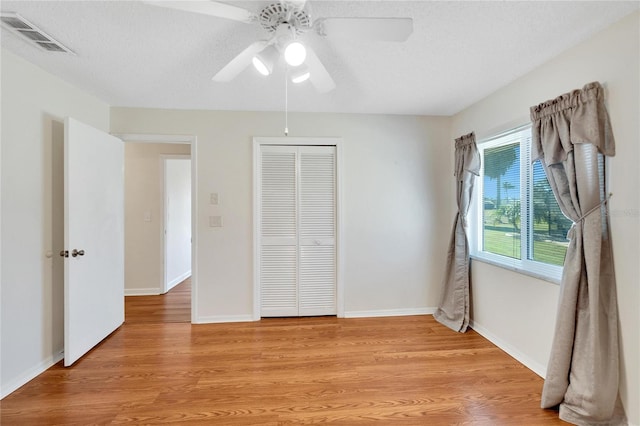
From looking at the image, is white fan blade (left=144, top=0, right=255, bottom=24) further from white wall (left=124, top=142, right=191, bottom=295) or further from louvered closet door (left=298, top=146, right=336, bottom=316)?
white wall (left=124, top=142, right=191, bottom=295)

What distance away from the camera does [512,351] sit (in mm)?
2400

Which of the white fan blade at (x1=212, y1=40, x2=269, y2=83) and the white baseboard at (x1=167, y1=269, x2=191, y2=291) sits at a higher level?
the white fan blade at (x1=212, y1=40, x2=269, y2=83)

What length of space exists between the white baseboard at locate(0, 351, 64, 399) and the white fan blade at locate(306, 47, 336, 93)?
2851 mm

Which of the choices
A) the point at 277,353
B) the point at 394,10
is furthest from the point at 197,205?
the point at 394,10

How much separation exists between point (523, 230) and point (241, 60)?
99.7 inches

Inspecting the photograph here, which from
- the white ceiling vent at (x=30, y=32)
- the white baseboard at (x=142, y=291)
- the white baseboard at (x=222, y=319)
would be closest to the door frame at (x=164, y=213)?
the white baseboard at (x=142, y=291)

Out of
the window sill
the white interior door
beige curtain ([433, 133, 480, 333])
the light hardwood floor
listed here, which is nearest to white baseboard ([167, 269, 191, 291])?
the white interior door

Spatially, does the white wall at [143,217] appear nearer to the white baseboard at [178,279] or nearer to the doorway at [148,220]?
the doorway at [148,220]

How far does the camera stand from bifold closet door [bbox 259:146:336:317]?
3.17 metres

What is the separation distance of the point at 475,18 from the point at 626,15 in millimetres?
833

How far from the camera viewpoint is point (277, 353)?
8.02 ft

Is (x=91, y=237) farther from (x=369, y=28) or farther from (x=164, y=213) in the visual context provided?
(x=369, y=28)

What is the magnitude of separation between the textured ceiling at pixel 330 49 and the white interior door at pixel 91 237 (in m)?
0.56

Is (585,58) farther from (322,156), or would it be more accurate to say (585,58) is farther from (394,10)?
(322,156)
